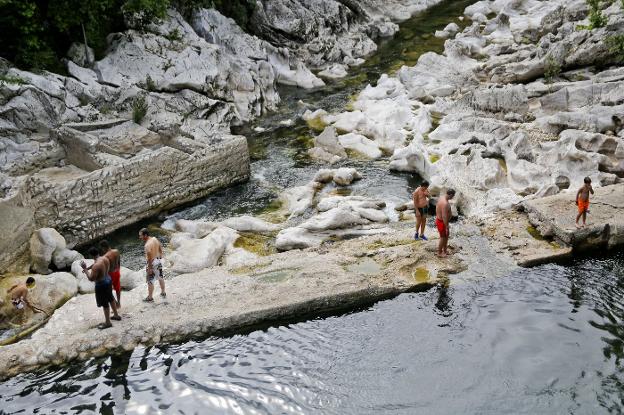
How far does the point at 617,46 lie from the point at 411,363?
76.5 ft

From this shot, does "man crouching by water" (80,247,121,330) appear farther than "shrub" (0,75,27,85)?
No

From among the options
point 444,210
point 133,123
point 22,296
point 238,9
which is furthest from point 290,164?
point 238,9

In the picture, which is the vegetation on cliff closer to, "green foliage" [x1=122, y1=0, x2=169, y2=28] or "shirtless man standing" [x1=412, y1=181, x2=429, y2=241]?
"green foliage" [x1=122, y1=0, x2=169, y2=28]

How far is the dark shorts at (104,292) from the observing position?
40.9 ft

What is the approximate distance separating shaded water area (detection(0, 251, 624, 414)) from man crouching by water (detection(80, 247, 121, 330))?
1.30 meters

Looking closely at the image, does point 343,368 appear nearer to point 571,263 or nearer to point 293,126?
point 571,263

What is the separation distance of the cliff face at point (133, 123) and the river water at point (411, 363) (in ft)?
21.8

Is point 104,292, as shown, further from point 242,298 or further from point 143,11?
point 143,11

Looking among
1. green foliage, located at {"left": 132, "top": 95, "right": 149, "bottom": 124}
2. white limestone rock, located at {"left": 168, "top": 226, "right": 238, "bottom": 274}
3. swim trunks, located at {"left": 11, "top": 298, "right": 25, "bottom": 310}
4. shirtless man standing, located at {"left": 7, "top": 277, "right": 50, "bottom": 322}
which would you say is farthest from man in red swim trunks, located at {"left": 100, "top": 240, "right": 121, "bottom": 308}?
green foliage, located at {"left": 132, "top": 95, "right": 149, "bottom": 124}

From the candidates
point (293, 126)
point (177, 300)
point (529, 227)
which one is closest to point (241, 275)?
point (177, 300)

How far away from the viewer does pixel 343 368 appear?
39.8 feet

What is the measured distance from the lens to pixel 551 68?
29578mm

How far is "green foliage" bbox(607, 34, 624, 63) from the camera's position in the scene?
1082 inches

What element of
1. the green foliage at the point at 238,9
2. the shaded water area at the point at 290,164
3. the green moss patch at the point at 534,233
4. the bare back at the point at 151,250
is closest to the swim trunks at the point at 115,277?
the bare back at the point at 151,250
